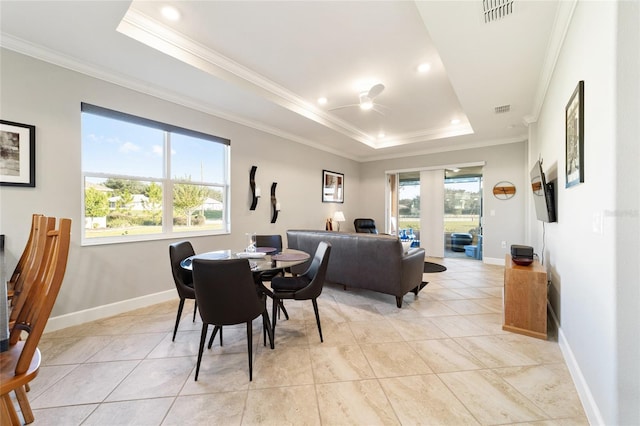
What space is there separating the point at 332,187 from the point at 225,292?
4945 mm

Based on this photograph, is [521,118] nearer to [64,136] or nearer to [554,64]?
[554,64]

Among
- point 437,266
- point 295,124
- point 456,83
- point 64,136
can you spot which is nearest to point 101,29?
point 64,136

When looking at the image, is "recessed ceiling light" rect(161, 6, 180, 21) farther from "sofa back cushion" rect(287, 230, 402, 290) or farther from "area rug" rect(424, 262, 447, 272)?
"area rug" rect(424, 262, 447, 272)

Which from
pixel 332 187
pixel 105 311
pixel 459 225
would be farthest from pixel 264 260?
pixel 459 225

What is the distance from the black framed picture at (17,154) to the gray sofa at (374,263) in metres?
3.16

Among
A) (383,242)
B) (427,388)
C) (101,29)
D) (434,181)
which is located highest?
(101,29)

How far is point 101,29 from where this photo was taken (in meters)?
2.20

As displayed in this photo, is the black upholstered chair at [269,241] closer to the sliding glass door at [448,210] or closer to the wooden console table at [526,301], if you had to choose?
the wooden console table at [526,301]

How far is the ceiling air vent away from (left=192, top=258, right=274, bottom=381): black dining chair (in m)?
2.61

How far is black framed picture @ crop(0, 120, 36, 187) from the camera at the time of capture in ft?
7.38

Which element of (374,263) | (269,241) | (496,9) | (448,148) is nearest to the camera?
(496,9)

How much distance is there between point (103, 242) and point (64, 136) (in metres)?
1.15

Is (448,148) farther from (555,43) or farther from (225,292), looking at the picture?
(225,292)

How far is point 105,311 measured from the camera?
110 inches
